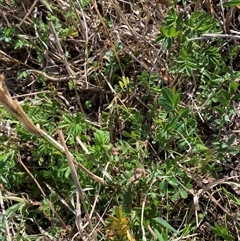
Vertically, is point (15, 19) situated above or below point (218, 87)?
above

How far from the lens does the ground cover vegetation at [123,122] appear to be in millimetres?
1914

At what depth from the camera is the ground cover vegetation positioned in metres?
1.91

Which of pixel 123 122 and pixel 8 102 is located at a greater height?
pixel 8 102

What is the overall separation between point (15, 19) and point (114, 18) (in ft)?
1.60

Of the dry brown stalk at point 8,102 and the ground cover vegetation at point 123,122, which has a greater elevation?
the dry brown stalk at point 8,102

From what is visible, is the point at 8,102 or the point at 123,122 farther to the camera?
the point at 123,122

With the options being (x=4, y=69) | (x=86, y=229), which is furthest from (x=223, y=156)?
(x=4, y=69)

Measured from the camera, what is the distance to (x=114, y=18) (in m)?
2.31

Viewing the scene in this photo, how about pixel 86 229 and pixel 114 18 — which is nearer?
pixel 86 229

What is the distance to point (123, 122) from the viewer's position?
2.13 metres

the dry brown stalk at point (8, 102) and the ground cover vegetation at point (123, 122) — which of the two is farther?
the ground cover vegetation at point (123, 122)

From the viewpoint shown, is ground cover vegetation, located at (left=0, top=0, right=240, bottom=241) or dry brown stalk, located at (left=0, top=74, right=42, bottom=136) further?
ground cover vegetation, located at (left=0, top=0, right=240, bottom=241)

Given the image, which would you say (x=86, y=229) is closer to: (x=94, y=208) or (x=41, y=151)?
(x=94, y=208)

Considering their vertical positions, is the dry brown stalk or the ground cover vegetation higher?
the dry brown stalk
